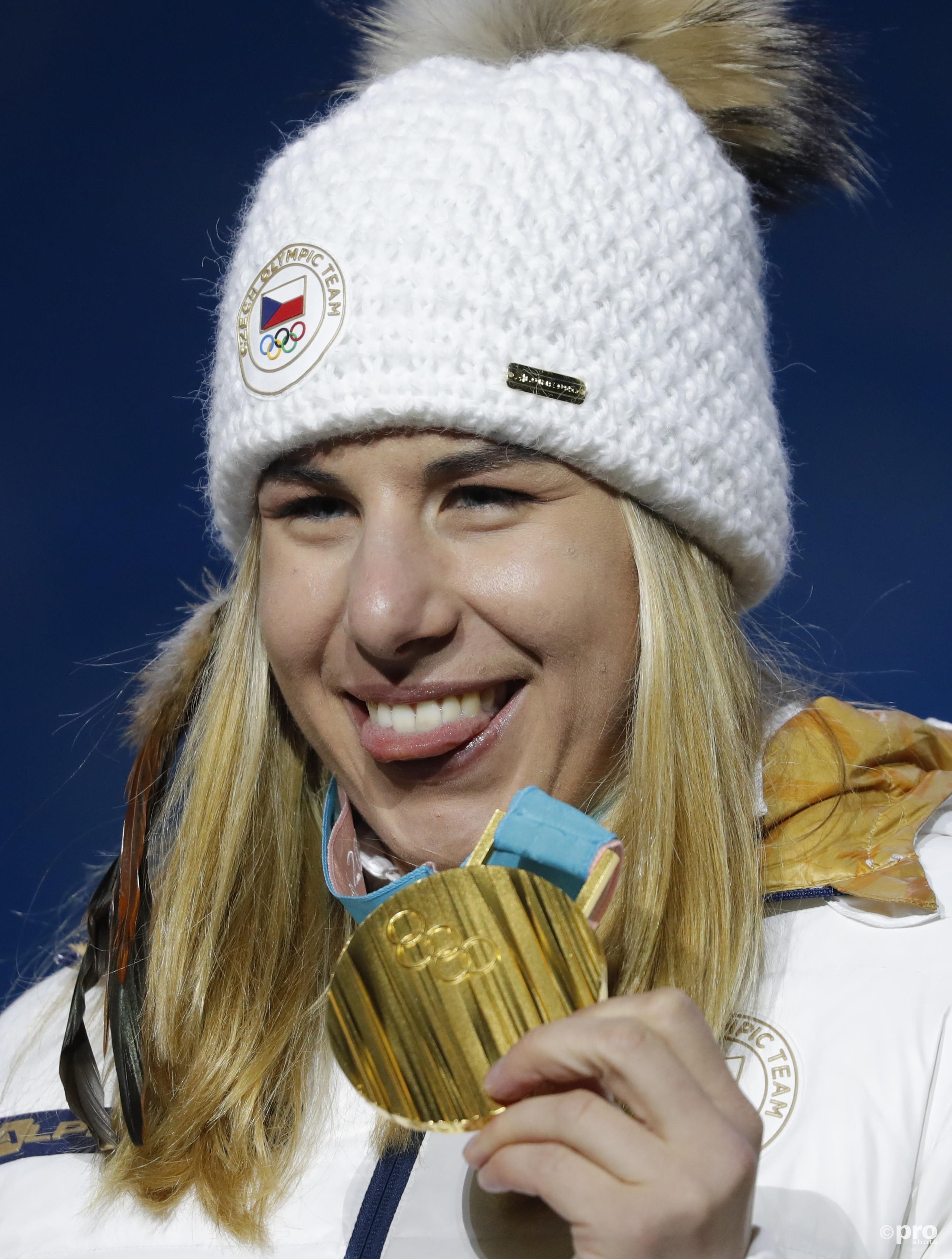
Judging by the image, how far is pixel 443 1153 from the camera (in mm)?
1449

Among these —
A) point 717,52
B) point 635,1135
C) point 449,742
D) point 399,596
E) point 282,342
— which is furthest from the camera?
point 717,52

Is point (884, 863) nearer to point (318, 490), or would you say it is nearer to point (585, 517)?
point (585, 517)

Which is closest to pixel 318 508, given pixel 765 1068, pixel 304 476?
A: pixel 304 476

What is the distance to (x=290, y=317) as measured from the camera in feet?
5.40

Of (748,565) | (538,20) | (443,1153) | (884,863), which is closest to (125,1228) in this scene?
(443,1153)

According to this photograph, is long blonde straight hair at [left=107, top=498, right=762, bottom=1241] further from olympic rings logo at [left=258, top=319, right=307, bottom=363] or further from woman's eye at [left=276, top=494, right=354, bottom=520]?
olympic rings logo at [left=258, top=319, right=307, bottom=363]

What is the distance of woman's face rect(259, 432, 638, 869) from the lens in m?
1.49

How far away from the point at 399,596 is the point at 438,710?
20 cm

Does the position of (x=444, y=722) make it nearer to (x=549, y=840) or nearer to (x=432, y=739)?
(x=432, y=739)

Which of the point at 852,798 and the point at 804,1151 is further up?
the point at 852,798

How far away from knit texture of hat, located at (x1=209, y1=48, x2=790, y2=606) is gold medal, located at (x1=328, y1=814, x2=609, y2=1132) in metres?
0.70

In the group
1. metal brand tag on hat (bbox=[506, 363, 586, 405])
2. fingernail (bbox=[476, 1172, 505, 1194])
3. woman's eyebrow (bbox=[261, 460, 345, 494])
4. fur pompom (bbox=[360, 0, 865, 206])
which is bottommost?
fingernail (bbox=[476, 1172, 505, 1194])

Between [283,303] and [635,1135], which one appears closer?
[635,1135]

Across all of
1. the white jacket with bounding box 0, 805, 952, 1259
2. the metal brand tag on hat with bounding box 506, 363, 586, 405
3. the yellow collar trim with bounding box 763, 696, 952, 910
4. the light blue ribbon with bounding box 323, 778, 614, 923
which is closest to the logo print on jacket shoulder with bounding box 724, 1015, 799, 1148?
the white jacket with bounding box 0, 805, 952, 1259
